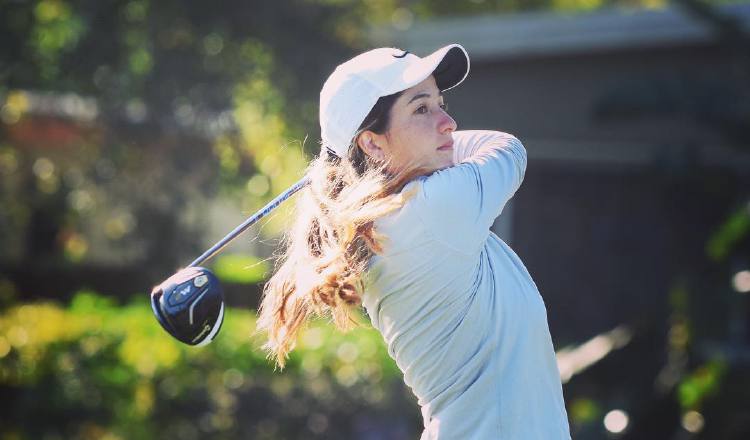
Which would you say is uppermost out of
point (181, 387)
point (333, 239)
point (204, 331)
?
point (333, 239)

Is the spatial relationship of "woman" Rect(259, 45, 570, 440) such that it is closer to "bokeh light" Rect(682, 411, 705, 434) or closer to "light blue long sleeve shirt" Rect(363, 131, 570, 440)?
"light blue long sleeve shirt" Rect(363, 131, 570, 440)

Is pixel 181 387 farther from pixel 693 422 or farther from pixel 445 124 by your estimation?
pixel 445 124

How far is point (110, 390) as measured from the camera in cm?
728

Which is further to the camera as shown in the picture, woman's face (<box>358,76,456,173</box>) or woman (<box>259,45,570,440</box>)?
woman's face (<box>358,76,456,173</box>)

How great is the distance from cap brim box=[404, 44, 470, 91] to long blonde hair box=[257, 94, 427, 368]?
0.25 feet

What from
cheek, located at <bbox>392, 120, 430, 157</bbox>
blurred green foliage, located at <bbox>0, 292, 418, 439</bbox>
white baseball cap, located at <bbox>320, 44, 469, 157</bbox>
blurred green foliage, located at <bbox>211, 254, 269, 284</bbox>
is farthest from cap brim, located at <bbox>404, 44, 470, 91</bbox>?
blurred green foliage, located at <bbox>211, 254, 269, 284</bbox>

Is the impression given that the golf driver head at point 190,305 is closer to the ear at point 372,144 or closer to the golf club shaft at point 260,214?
the golf club shaft at point 260,214

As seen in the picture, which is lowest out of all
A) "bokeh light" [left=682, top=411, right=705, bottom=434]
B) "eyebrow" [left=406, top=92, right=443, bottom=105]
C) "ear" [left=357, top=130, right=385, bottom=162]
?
"bokeh light" [left=682, top=411, right=705, bottom=434]

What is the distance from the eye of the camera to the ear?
2.82 meters

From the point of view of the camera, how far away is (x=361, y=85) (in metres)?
2.79

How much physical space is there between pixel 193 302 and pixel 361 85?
2.21ft

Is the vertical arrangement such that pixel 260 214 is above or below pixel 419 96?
below

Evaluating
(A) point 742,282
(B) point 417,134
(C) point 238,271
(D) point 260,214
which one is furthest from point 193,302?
(C) point 238,271

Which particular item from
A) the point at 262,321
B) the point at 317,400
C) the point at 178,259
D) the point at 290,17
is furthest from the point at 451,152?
the point at 178,259
